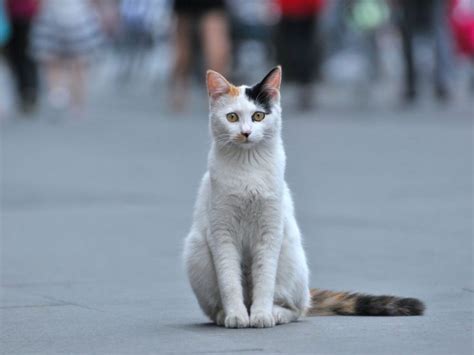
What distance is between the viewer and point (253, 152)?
23.4ft

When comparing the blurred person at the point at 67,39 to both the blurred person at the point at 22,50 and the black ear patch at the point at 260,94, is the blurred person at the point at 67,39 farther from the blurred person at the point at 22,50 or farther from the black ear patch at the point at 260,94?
the black ear patch at the point at 260,94

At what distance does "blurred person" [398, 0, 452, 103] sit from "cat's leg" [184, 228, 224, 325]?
14791 mm

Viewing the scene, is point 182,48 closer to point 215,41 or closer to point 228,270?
point 215,41

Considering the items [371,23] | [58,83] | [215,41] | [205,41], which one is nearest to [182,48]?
[205,41]

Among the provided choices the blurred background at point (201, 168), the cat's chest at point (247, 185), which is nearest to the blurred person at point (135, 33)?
the blurred background at point (201, 168)

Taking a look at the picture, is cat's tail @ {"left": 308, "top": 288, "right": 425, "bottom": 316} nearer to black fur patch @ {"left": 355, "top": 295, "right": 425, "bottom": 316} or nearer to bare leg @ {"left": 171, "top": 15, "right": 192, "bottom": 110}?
black fur patch @ {"left": 355, "top": 295, "right": 425, "bottom": 316}

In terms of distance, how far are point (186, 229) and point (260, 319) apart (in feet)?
14.6

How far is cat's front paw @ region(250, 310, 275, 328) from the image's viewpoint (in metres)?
7.05

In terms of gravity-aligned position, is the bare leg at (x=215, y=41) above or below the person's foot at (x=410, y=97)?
above

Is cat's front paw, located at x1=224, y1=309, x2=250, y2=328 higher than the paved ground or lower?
lower

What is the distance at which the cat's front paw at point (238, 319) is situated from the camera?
7051 millimetres

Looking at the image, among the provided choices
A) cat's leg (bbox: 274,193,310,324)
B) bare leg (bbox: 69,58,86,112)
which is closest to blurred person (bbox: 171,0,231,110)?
bare leg (bbox: 69,58,86,112)

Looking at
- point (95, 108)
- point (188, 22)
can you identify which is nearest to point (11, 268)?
point (188, 22)

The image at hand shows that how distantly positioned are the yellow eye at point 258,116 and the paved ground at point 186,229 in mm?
963
